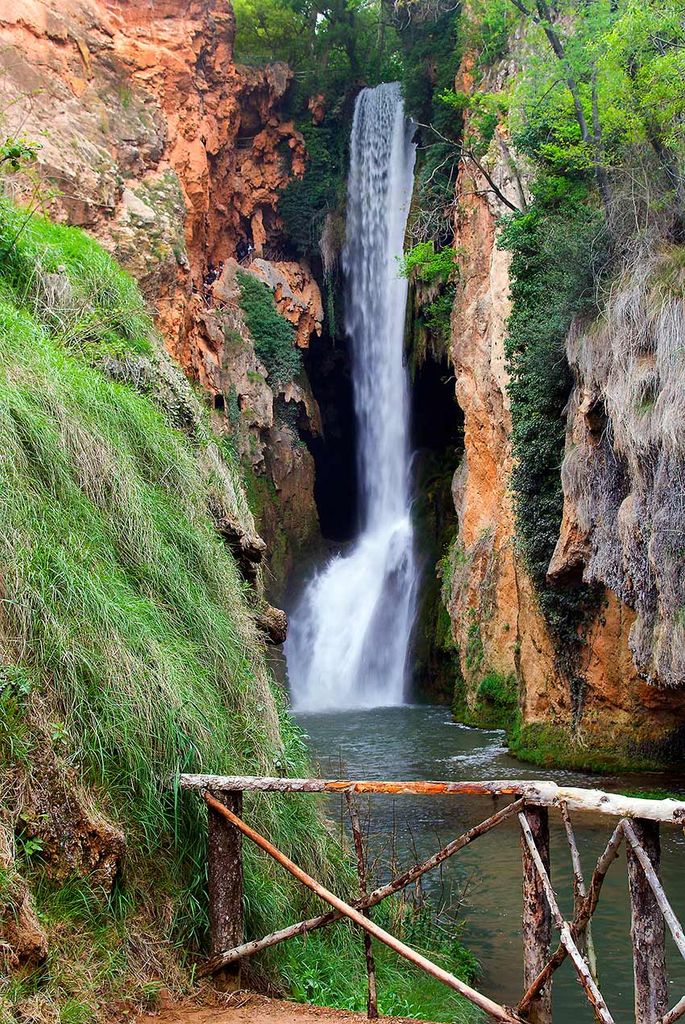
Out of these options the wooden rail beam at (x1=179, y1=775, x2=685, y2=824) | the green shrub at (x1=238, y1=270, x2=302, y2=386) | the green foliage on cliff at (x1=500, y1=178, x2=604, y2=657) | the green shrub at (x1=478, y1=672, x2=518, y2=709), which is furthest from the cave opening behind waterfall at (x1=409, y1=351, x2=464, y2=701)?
the wooden rail beam at (x1=179, y1=775, x2=685, y2=824)

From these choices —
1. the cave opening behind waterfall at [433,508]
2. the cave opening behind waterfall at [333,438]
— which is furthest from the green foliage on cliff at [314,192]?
the cave opening behind waterfall at [433,508]

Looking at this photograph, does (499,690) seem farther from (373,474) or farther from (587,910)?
(587,910)

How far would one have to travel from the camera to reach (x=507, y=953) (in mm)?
6844

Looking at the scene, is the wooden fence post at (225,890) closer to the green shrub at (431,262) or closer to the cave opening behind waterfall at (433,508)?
the cave opening behind waterfall at (433,508)

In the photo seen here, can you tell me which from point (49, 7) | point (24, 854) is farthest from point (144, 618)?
point (49, 7)

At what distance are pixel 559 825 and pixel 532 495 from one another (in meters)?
5.52

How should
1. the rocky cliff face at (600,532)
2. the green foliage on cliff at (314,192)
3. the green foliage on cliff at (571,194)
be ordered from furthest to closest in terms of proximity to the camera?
the green foliage on cliff at (314,192)
the green foliage on cliff at (571,194)
the rocky cliff face at (600,532)

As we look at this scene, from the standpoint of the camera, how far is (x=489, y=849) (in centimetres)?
934

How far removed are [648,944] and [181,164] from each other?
2104 cm

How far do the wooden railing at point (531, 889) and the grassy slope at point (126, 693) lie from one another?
0.24 meters

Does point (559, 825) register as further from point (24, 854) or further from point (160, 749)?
point (24, 854)

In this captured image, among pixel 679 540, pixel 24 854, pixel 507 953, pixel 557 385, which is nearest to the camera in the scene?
pixel 24 854

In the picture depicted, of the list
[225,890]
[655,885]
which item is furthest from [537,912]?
[225,890]

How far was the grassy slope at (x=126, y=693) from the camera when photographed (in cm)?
389
